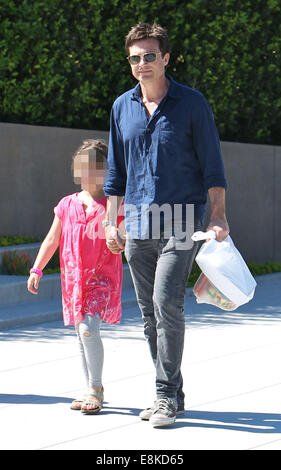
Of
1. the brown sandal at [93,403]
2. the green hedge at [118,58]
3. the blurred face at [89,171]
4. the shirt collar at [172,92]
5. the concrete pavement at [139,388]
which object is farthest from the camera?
the green hedge at [118,58]

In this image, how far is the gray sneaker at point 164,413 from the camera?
5578 millimetres

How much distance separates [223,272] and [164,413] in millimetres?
856

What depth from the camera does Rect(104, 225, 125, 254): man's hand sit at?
5953mm

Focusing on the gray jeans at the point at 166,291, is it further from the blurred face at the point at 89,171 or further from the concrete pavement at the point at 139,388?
the blurred face at the point at 89,171

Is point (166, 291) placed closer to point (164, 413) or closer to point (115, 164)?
point (164, 413)

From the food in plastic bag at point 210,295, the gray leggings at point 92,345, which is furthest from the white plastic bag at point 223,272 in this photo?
the gray leggings at point 92,345

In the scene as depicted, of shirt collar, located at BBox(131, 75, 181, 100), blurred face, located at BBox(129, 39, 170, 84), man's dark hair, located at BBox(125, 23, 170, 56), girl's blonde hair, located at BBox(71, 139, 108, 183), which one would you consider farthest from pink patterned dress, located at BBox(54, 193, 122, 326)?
man's dark hair, located at BBox(125, 23, 170, 56)

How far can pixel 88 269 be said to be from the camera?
6.08 meters

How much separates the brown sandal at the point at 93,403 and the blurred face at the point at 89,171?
1258 millimetres

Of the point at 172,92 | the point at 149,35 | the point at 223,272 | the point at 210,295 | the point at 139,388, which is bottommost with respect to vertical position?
the point at 139,388

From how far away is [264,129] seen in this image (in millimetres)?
15336

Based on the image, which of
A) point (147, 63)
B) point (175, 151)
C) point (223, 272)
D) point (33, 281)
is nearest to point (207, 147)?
point (175, 151)

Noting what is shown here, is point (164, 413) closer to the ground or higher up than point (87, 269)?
closer to the ground
